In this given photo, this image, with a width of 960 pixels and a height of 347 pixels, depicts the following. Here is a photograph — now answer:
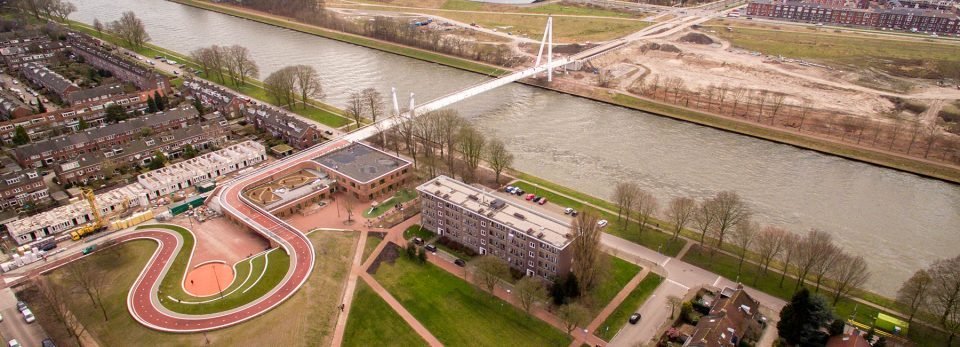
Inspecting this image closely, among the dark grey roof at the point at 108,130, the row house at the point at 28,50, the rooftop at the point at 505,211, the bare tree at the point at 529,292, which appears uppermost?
the row house at the point at 28,50

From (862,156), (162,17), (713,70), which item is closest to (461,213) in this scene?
(862,156)

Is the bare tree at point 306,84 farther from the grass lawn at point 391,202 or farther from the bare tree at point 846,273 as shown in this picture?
the bare tree at point 846,273

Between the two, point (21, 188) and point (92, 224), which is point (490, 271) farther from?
point (21, 188)

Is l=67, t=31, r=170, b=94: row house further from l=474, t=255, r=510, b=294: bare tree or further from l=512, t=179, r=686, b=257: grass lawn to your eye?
l=474, t=255, r=510, b=294: bare tree

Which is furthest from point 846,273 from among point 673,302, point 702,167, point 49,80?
point 49,80

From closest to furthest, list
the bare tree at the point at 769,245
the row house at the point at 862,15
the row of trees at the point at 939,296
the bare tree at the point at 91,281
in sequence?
the row of trees at the point at 939,296 → the bare tree at the point at 91,281 → the bare tree at the point at 769,245 → the row house at the point at 862,15

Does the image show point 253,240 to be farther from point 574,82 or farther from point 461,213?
point 574,82

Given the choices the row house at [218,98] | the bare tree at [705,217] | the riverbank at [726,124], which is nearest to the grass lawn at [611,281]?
the bare tree at [705,217]

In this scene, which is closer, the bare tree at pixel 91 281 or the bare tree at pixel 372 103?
the bare tree at pixel 91 281
